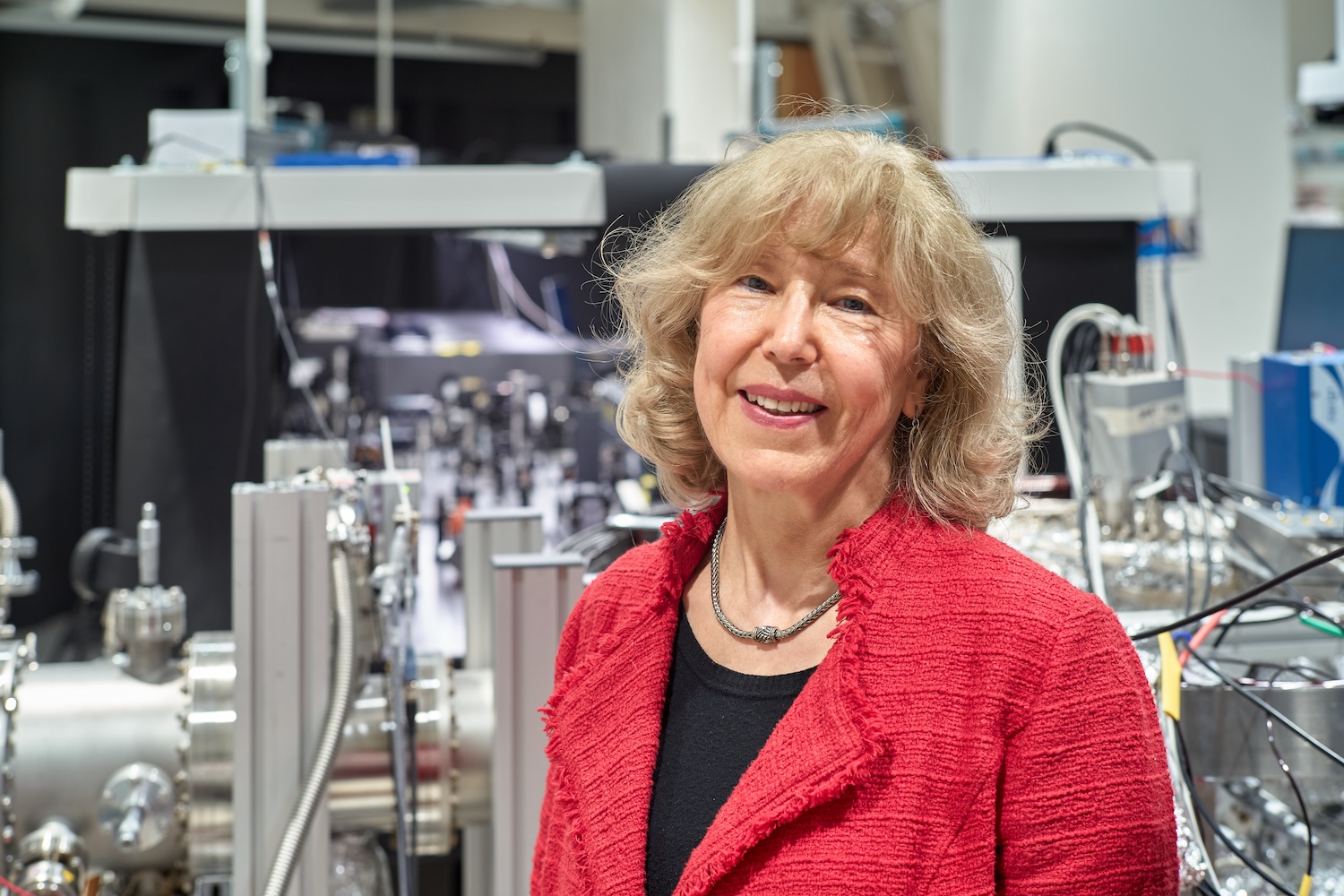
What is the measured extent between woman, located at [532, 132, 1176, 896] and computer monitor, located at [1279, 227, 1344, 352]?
1.23m

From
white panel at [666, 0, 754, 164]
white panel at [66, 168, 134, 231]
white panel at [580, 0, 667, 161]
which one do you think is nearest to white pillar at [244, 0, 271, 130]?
white panel at [66, 168, 134, 231]

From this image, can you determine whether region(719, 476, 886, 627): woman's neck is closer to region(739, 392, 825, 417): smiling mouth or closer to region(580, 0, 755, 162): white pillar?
region(739, 392, 825, 417): smiling mouth

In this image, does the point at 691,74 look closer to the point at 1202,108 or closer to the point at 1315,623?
the point at 1202,108

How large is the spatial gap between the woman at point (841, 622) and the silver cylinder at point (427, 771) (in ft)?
1.05

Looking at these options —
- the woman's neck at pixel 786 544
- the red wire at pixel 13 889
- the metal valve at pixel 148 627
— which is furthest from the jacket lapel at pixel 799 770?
the metal valve at pixel 148 627

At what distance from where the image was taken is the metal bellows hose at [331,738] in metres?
1.31

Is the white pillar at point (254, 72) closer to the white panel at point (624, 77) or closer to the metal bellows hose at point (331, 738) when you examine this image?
the white panel at point (624, 77)

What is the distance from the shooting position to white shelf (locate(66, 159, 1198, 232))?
1.93 m

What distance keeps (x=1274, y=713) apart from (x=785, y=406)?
55 centimetres

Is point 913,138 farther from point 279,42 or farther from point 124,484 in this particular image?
point 279,42

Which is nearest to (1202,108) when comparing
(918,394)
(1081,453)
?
(1081,453)

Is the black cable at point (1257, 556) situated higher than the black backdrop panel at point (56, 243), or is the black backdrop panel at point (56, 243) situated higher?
the black backdrop panel at point (56, 243)

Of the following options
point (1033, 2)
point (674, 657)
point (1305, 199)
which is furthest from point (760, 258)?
point (1305, 199)

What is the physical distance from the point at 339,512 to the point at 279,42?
564 centimetres
